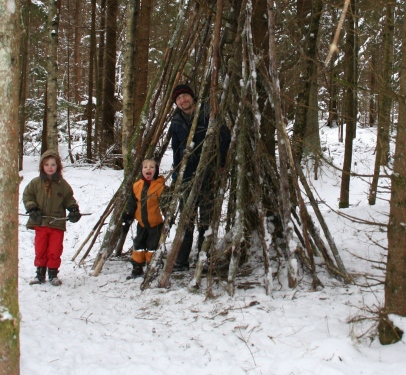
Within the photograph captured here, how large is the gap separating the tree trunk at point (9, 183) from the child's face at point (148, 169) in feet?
8.74

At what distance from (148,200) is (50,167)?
116cm

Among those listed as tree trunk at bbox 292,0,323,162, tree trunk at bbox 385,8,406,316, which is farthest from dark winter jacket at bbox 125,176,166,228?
tree trunk at bbox 385,8,406,316

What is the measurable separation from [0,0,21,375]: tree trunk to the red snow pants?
2608mm

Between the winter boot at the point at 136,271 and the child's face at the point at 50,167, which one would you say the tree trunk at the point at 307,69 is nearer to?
the winter boot at the point at 136,271

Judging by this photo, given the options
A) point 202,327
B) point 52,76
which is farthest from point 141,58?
point 202,327

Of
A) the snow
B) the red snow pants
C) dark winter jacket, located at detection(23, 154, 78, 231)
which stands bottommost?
the snow

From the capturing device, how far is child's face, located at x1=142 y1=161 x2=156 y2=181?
15.9 feet

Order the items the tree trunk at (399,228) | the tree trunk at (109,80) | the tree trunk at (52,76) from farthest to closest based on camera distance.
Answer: the tree trunk at (109,80)
the tree trunk at (52,76)
the tree trunk at (399,228)

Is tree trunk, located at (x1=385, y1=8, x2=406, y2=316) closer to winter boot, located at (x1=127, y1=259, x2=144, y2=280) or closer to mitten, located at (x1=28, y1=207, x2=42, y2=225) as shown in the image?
winter boot, located at (x1=127, y1=259, x2=144, y2=280)

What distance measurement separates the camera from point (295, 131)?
564 centimetres

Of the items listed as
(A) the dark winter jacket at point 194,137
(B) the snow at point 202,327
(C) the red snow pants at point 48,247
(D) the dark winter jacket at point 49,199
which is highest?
(A) the dark winter jacket at point 194,137

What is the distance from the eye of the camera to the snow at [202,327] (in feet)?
9.41

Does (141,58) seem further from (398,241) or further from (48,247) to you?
(398,241)

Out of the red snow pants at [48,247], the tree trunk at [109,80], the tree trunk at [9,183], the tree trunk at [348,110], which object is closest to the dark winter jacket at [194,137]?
the red snow pants at [48,247]
